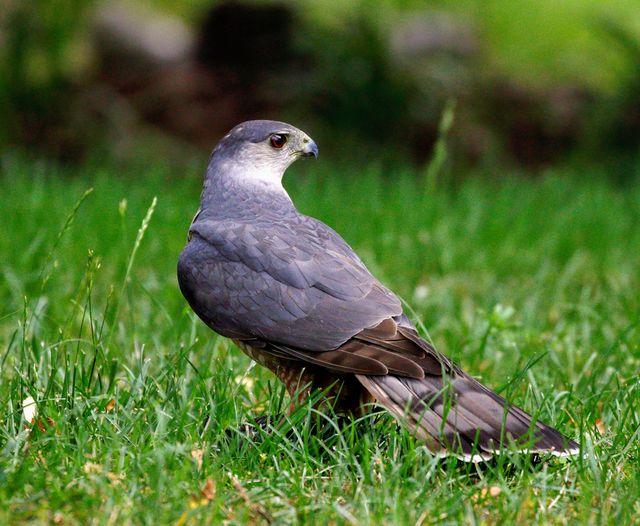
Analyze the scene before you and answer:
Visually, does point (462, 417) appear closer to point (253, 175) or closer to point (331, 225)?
point (253, 175)

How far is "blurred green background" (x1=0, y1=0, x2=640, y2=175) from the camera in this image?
995cm

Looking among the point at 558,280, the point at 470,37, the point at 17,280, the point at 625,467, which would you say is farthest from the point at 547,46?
the point at 625,467

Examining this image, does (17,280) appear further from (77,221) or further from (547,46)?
(547,46)

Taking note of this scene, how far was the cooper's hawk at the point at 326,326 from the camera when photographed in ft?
10.9

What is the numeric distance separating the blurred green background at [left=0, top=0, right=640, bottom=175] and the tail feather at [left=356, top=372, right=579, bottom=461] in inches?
261

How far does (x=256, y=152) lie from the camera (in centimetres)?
441

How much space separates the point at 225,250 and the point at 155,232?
2534 millimetres

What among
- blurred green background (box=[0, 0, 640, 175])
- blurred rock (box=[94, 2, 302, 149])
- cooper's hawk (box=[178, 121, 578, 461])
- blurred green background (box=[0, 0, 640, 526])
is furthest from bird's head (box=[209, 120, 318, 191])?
blurred rock (box=[94, 2, 302, 149])

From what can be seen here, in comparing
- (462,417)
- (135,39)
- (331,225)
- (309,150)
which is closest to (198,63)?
(135,39)

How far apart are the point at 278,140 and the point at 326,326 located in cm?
115

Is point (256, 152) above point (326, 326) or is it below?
above

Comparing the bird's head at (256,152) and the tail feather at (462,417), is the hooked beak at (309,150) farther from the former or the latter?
the tail feather at (462,417)

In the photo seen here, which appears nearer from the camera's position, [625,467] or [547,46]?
[625,467]

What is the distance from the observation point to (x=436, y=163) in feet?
16.7
